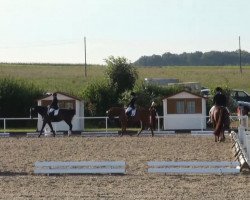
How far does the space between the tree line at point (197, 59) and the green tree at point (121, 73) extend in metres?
89.0

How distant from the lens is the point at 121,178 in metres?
15.4

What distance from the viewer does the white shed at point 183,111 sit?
36000 mm

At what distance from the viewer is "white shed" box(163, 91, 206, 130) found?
118 feet

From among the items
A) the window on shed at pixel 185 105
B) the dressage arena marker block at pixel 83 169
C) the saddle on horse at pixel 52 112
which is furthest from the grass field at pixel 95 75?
the dressage arena marker block at pixel 83 169

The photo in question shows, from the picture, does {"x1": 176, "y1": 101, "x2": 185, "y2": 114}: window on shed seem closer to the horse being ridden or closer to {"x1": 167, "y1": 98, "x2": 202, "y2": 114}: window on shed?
{"x1": 167, "y1": 98, "x2": 202, "y2": 114}: window on shed

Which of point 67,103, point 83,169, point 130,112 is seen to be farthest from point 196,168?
point 67,103

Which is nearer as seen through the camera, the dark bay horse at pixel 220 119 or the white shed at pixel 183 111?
the dark bay horse at pixel 220 119

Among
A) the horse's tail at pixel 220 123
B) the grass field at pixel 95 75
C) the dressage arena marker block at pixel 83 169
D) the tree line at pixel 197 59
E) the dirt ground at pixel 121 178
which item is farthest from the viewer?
the tree line at pixel 197 59

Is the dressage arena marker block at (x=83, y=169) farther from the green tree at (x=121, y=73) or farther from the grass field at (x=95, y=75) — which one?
the grass field at (x=95, y=75)

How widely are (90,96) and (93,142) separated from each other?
17.6 metres

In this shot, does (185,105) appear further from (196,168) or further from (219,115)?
(196,168)

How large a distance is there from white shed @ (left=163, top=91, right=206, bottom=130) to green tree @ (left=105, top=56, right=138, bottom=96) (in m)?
11.2

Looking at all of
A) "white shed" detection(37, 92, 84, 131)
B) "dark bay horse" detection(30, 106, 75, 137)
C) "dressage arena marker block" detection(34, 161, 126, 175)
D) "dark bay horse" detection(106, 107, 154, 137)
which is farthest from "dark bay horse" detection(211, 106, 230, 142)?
"white shed" detection(37, 92, 84, 131)

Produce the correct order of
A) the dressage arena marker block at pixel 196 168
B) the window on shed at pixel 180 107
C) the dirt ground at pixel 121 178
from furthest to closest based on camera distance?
1. the window on shed at pixel 180 107
2. the dressage arena marker block at pixel 196 168
3. the dirt ground at pixel 121 178
